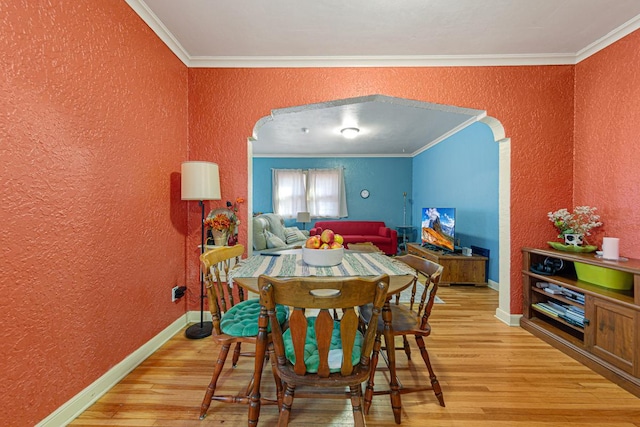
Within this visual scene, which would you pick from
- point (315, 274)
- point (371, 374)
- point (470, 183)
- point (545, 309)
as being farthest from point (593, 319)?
point (470, 183)

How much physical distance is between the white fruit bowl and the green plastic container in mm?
2074

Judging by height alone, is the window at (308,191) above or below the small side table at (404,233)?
above

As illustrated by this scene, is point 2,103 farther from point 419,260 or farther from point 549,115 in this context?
point 549,115

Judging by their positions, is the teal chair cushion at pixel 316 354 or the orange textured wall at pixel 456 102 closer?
the teal chair cushion at pixel 316 354

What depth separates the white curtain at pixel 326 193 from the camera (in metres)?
7.30

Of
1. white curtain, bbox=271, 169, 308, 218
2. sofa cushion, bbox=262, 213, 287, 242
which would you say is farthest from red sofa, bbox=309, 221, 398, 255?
sofa cushion, bbox=262, 213, 287, 242

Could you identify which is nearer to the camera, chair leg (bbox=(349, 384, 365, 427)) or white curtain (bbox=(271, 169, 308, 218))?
chair leg (bbox=(349, 384, 365, 427))

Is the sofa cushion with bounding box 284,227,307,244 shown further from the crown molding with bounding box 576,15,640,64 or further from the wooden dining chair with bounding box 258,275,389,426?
the crown molding with bounding box 576,15,640,64

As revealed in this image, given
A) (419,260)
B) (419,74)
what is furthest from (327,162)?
(419,260)

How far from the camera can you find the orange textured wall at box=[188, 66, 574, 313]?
266 centimetres

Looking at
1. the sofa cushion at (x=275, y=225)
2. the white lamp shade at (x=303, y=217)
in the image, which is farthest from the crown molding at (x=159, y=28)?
the white lamp shade at (x=303, y=217)

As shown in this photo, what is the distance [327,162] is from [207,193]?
17.4ft

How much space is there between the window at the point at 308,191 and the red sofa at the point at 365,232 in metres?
0.40

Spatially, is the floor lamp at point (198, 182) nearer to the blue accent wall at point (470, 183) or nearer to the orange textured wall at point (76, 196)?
the orange textured wall at point (76, 196)
